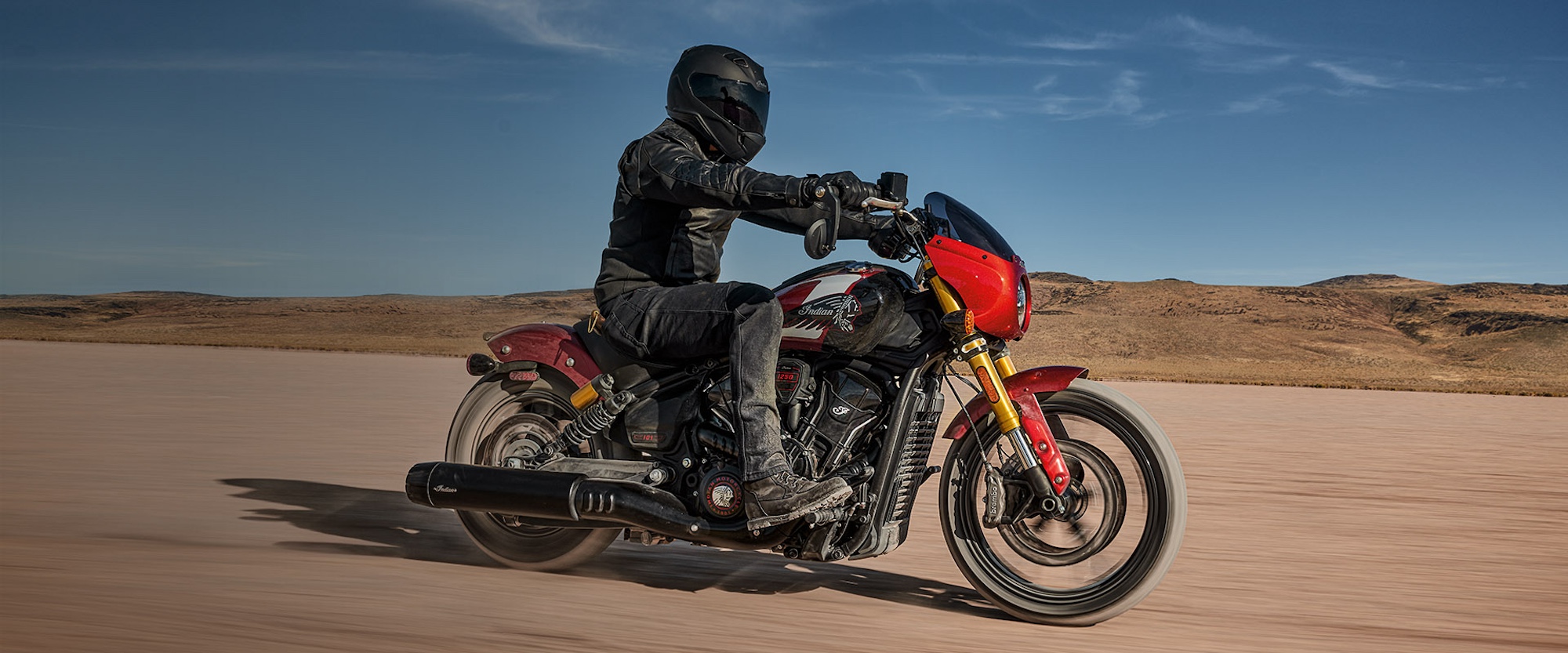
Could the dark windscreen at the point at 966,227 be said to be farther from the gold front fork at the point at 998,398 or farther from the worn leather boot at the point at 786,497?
the worn leather boot at the point at 786,497

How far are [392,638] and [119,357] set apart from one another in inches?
977

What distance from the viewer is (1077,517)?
15.1 ft

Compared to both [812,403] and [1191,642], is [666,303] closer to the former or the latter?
[812,403]

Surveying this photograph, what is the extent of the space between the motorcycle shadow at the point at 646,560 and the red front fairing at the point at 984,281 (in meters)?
1.19

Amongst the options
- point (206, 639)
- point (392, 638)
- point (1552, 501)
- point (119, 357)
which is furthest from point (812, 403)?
point (119, 357)

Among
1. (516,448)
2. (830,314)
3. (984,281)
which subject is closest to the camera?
(984,281)

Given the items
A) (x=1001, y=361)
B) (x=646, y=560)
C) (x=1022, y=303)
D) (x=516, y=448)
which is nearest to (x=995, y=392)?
(x=1001, y=361)

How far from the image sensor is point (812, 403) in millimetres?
4734

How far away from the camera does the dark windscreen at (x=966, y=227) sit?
4.63 metres

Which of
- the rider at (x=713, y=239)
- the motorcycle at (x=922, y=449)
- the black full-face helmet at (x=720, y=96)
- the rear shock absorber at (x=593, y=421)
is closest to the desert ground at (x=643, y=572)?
the motorcycle at (x=922, y=449)

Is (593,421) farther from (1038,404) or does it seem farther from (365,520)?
(365,520)

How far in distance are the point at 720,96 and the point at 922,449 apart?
1.68m

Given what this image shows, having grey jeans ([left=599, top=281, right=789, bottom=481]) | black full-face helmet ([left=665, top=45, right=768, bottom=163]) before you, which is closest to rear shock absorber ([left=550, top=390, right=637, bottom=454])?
grey jeans ([left=599, top=281, right=789, bottom=481])

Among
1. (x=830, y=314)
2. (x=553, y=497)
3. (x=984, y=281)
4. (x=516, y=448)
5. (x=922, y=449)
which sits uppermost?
(x=984, y=281)
